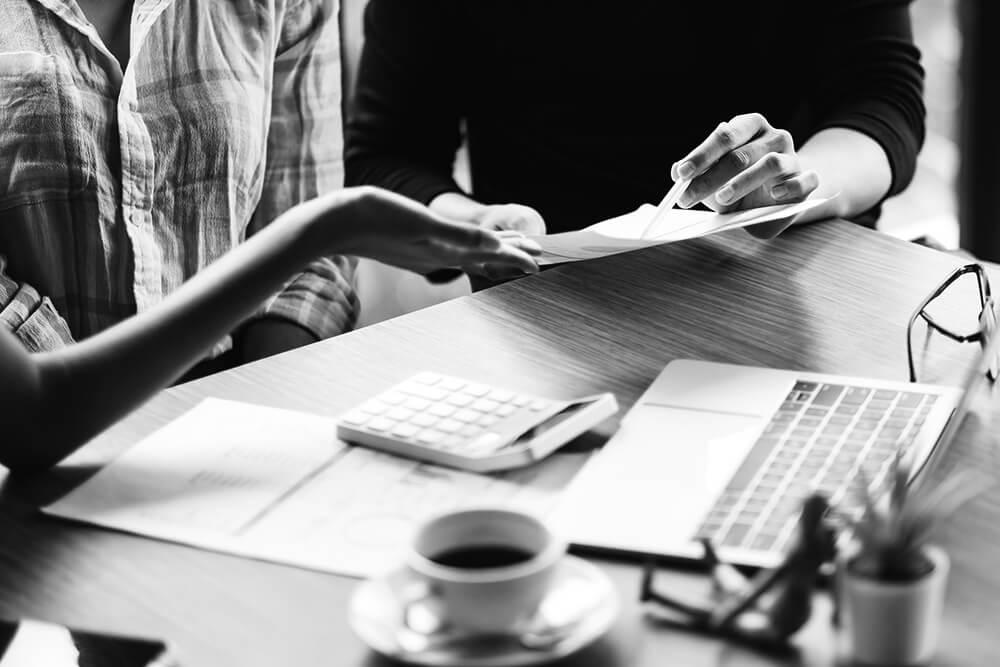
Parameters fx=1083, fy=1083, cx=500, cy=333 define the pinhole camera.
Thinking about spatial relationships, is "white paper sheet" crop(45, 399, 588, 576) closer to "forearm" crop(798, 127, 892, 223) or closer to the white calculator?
the white calculator

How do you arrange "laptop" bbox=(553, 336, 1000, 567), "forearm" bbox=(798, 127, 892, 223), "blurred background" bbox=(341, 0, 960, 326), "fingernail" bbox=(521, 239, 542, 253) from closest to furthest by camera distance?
"laptop" bbox=(553, 336, 1000, 567) → "fingernail" bbox=(521, 239, 542, 253) → "forearm" bbox=(798, 127, 892, 223) → "blurred background" bbox=(341, 0, 960, 326)

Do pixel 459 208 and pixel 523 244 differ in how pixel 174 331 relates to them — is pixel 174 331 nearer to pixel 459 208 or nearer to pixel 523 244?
pixel 523 244

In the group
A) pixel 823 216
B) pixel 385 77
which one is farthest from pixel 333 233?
pixel 385 77

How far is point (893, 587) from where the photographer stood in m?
0.48

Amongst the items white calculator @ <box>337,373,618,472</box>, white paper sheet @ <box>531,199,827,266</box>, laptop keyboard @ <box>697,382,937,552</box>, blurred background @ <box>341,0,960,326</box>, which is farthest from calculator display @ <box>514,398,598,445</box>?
blurred background @ <box>341,0,960,326</box>

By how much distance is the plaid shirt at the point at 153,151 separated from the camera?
4.22 feet

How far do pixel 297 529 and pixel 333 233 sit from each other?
227mm

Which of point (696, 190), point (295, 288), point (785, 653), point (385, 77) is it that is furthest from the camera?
point (385, 77)

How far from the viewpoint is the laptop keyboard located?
62cm

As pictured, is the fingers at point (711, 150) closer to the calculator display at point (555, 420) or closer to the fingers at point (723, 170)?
the fingers at point (723, 170)

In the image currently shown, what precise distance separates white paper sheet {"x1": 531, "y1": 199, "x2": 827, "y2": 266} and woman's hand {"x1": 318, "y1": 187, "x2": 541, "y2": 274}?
0.17 metres

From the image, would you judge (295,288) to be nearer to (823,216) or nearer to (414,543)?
(823,216)

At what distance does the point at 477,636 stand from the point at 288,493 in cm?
21

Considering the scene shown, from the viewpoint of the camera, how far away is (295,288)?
1394mm
